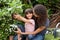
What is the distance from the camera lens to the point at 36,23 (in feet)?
15.9

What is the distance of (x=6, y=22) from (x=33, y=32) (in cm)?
138

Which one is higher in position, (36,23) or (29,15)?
(29,15)

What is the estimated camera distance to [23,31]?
16.4 feet

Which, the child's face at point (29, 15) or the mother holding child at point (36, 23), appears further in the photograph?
the child's face at point (29, 15)

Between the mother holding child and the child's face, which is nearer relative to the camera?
the mother holding child

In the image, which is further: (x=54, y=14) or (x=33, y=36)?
(x=54, y=14)

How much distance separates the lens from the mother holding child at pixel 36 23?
4.69 meters

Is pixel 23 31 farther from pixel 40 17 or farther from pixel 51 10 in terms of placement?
pixel 51 10

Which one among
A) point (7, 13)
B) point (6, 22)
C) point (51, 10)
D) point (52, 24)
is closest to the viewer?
point (7, 13)

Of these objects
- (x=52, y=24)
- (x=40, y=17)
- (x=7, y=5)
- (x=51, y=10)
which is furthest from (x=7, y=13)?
(x=51, y=10)

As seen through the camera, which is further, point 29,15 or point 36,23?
point 29,15

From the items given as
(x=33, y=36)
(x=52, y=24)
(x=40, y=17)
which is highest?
(x=40, y=17)

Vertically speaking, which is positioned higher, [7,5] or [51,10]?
[7,5]

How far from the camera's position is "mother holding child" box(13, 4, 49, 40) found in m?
4.69
